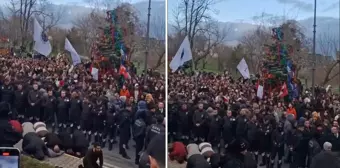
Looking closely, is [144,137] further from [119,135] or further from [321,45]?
[321,45]

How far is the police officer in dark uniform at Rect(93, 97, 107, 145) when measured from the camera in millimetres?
3127

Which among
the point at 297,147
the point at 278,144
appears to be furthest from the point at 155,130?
the point at 297,147

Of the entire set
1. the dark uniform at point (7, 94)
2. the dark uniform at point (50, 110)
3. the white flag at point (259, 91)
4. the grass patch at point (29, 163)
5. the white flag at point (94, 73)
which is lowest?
the grass patch at point (29, 163)

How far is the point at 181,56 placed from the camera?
3043 millimetres

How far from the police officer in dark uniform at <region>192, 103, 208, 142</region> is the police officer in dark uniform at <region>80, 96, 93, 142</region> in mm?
677

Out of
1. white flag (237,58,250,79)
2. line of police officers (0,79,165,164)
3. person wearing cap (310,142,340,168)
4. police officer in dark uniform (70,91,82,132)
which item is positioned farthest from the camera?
police officer in dark uniform (70,91,82,132)

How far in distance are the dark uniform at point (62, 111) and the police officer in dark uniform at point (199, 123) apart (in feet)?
2.79

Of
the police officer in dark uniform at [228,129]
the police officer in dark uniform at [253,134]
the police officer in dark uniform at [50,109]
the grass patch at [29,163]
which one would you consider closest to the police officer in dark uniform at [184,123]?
the police officer in dark uniform at [228,129]

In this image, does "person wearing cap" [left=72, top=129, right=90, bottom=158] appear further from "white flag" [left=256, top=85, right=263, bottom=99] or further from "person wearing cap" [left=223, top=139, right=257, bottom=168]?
"white flag" [left=256, top=85, right=263, bottom=99]

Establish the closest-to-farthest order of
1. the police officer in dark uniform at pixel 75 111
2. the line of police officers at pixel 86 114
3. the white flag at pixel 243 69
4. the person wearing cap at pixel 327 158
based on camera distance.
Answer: the person wearing cap at pixel 327 158 < the white flag at pixel 243 69 < the line of police officers at pixel 86 114 < the police officer in dark uniform at pixel 75 111

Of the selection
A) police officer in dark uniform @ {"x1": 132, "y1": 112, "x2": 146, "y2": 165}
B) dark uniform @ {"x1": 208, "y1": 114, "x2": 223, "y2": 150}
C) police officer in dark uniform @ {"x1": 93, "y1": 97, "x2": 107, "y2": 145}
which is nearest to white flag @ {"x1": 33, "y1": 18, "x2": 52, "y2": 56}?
police officer in dark uniform @ {"x1": 93, "y1": 97, "x2": 107, "y2": 145}

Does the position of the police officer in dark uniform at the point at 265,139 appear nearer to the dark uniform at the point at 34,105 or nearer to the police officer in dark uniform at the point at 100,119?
the police officer in dark uniform at the point at 100,119

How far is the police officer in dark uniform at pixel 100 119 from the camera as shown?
3.13 meters

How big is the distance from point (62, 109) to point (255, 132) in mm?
1286
